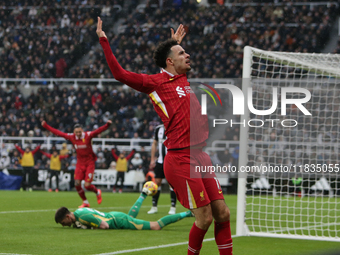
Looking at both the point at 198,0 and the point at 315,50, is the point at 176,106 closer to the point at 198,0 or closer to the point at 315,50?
the point at 315,50

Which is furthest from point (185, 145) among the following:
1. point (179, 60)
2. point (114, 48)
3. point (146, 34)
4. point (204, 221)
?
point (146, 34)

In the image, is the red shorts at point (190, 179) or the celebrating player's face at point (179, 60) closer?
the red shorts at point (190, 179)

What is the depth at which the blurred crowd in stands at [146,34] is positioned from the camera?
2428cm

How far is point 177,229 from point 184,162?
4.06 metres

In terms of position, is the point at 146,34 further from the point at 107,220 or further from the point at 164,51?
the point at 164,51

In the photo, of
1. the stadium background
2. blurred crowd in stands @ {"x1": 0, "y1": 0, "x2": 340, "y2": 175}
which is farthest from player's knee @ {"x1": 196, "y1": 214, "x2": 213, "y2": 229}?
the stadium background

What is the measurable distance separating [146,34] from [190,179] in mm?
23394

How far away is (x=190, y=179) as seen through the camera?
13.9 feet

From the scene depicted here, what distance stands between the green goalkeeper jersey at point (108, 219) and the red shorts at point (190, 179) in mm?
3478

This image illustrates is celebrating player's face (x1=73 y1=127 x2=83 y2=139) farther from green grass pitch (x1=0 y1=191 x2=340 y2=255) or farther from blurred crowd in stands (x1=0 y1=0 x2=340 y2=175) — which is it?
blurred crowd in stands (x1=0 y1=0 x2=340 y2=175)

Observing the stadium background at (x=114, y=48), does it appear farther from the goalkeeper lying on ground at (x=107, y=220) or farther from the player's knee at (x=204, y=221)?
the player's knee at (x=204, y=221)

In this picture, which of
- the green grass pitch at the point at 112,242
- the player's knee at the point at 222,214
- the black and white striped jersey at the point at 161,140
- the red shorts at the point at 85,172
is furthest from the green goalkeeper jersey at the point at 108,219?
the red shorts at the point at 85,172

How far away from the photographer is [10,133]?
22.7 m

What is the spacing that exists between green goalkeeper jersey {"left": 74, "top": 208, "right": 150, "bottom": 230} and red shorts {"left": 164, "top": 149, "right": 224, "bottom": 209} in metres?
3.48
